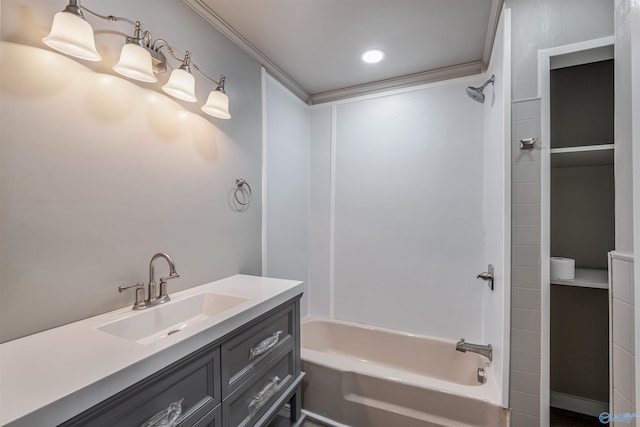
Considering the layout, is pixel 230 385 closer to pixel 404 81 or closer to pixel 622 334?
pixel 622 334

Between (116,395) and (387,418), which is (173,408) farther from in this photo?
(387,418)

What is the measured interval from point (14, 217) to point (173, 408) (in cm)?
79

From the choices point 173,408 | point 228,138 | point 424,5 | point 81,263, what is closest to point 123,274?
point 81,263

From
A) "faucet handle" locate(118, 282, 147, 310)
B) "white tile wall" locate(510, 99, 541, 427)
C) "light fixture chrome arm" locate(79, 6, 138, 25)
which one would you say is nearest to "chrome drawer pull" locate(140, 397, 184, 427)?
"faucet handle" locate(118, 282, 147, 310)

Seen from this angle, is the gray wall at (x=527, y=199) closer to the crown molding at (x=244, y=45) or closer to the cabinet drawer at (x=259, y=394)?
the cabinet drawer at (x=259, y=394)

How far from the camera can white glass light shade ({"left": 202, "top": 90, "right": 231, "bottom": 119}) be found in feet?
4.77

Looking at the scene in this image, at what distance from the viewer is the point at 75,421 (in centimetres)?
60

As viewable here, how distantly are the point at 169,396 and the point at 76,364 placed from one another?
0.86 ft

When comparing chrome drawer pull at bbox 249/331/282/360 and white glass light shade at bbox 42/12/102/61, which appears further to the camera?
chrome drawer pull at bbox 249/331/282/360

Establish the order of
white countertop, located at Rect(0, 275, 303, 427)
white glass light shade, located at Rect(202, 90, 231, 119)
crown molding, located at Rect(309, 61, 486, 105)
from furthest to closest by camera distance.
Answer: crown molding, located at Rect(309, 61, 486, 105), white glass light shade, located at Rect(202, 90, 231, 119), white countertop, located at Rect(0, 275, 303, 427)

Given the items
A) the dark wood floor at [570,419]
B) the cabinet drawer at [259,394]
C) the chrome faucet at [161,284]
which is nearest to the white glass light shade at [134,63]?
the chrome faucet at [161,284]

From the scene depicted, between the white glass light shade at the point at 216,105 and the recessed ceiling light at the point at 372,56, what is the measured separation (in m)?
1.14

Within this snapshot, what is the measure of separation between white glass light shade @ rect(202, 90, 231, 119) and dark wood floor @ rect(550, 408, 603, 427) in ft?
9.10

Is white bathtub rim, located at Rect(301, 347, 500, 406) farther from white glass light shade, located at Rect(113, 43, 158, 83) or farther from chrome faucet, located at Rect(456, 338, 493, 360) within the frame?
white glass light shade, located at Rect(113, 43, 158, 83)
